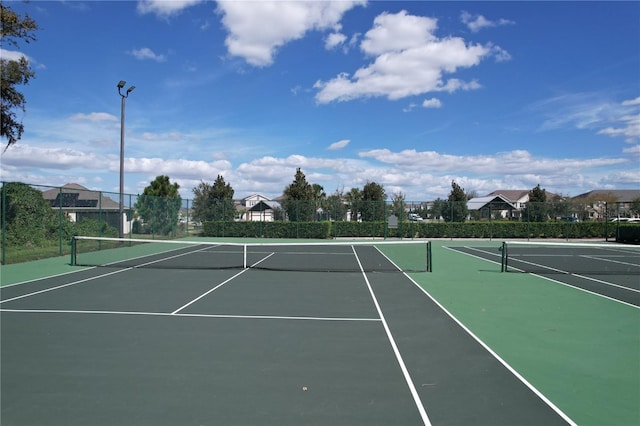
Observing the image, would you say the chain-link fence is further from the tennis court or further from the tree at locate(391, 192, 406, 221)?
the tennis court

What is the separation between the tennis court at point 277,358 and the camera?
4297 millimetres

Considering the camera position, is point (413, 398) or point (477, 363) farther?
point (477, 363)

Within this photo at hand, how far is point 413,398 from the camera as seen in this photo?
4.59 m

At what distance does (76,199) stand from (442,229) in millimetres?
23711

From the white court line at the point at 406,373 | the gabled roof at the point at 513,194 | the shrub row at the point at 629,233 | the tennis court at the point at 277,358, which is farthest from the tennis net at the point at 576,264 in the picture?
the gabled roof at the point at 513,194

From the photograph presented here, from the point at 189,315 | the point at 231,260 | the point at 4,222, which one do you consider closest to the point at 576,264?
the point at 231,260

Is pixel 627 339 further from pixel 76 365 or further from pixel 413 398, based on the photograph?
pixel 76 365

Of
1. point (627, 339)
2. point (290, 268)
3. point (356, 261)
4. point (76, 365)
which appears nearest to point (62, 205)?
point (290, 268)

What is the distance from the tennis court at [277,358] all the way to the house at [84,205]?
7782mm

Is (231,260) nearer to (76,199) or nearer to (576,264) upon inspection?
(76,199)

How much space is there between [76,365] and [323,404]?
10.5 ft

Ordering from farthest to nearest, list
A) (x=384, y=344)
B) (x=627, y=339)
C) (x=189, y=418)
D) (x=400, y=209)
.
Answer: (x=400, y=209), (x=627, y=339), (x=384, y=344), (x=189, y=418)

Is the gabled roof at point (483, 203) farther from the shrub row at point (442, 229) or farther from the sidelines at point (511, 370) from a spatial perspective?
the sidelines at point (511, 370)

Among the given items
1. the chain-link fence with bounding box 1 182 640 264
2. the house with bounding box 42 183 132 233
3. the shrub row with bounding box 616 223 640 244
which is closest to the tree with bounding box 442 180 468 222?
the chain-link fence with bounding box 1 182 640 264
